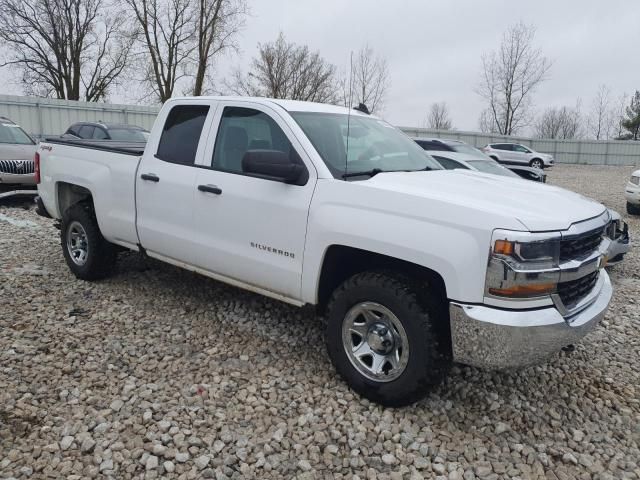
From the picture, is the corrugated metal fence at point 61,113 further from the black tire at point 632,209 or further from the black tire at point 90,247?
the black tire at point 632,209

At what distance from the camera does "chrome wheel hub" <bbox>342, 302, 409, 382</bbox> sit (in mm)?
2975

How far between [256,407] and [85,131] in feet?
42.9

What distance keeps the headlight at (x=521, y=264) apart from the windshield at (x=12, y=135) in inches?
419

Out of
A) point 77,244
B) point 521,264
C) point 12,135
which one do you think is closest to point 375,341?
point 521,264

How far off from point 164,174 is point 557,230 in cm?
298

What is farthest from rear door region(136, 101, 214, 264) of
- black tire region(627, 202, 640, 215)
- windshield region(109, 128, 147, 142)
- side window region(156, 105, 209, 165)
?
black tire region(627, 202, 640, 215)

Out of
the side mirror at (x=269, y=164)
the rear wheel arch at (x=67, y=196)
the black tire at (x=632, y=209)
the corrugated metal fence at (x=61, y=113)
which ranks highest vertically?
the corrugated metal fence at (x=61, y=113)

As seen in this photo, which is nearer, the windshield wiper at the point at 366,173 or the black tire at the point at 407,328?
the black tire at the point at 407,328

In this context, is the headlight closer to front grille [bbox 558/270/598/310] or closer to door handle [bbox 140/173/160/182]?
front grille [bbox 558/270/598/310]

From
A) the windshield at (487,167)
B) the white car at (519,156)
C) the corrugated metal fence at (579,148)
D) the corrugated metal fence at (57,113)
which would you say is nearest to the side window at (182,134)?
the windshield at (487,167)

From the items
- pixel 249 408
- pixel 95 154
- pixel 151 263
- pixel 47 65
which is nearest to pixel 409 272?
pixel 249 408

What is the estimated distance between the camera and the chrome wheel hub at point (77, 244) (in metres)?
5.09

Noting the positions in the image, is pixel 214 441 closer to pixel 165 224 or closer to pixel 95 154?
pixel 165 224

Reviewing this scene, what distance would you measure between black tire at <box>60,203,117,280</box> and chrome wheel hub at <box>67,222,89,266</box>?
0.04 ft
